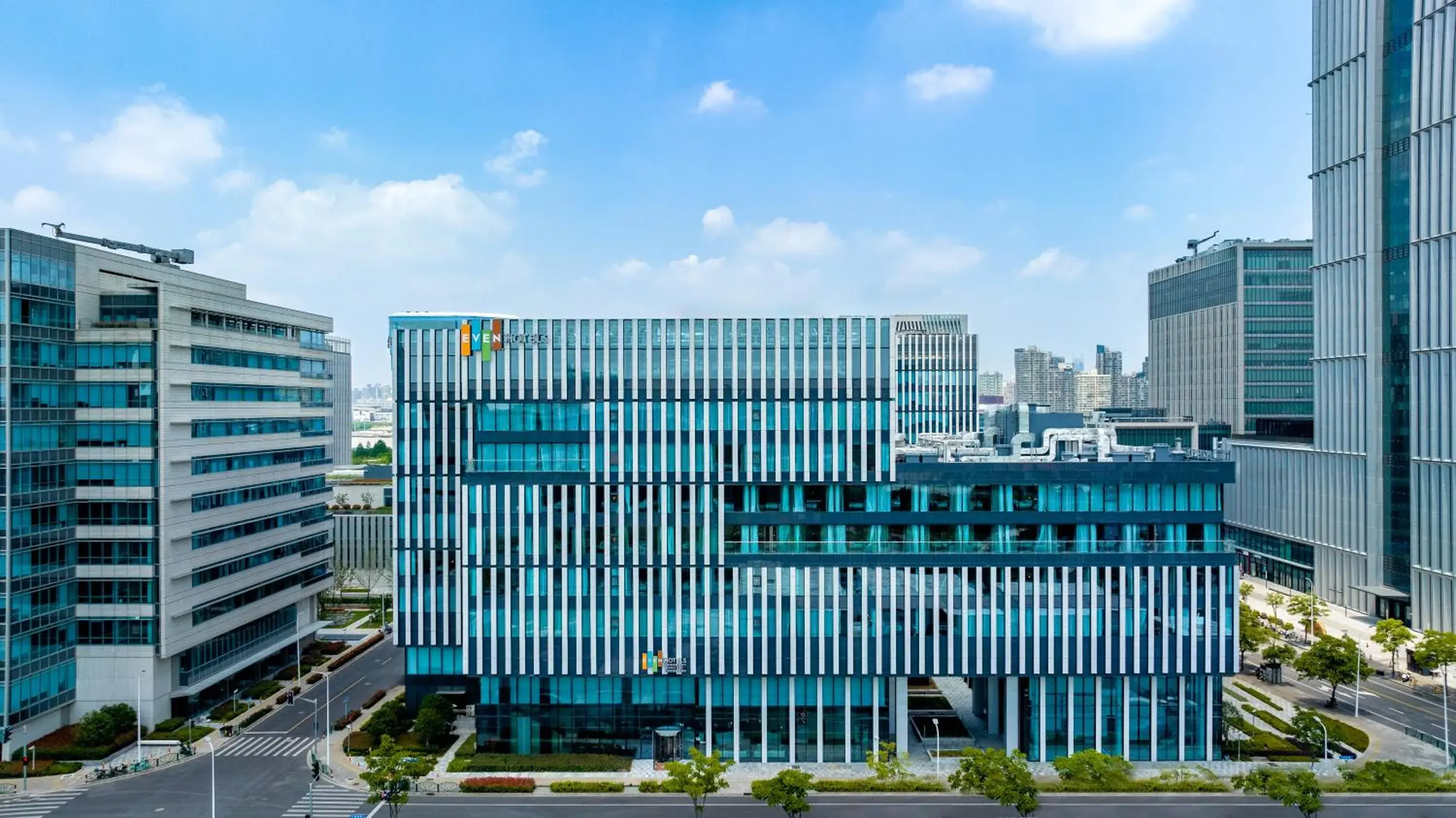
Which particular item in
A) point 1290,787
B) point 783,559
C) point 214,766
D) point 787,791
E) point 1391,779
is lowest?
point 214,766

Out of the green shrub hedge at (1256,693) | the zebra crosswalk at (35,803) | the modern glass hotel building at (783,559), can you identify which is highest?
the modern glass hotel building at (783,559)

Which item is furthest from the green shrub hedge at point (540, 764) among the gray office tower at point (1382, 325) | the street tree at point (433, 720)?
the gray office tower at point (1382, 325)

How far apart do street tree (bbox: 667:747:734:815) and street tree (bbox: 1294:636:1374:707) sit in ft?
170

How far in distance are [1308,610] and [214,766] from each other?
98798 millimetres

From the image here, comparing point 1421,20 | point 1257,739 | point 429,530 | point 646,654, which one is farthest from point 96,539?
point 1421,20

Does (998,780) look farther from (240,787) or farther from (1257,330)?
(1257,330)

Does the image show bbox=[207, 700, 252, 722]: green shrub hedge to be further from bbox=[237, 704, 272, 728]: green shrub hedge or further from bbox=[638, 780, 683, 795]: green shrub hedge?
bbox=[638, 780, 683, 795]: green shrub hedge

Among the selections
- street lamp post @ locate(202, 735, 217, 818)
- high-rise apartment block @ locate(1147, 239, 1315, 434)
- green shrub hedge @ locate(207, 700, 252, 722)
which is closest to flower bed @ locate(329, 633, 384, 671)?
green shrub hedge @ locate(207, 700, 252, 722)

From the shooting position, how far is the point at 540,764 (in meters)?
63.0

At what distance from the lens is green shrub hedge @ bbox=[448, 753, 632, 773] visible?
62.5 meters

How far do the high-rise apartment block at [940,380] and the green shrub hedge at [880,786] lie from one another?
11924cm

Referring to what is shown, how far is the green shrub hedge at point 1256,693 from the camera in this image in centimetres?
7594

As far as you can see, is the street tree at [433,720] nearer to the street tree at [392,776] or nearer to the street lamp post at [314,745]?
the street lamp post at [314,745]

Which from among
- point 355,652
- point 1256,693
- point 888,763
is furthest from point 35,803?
point 1256,693
